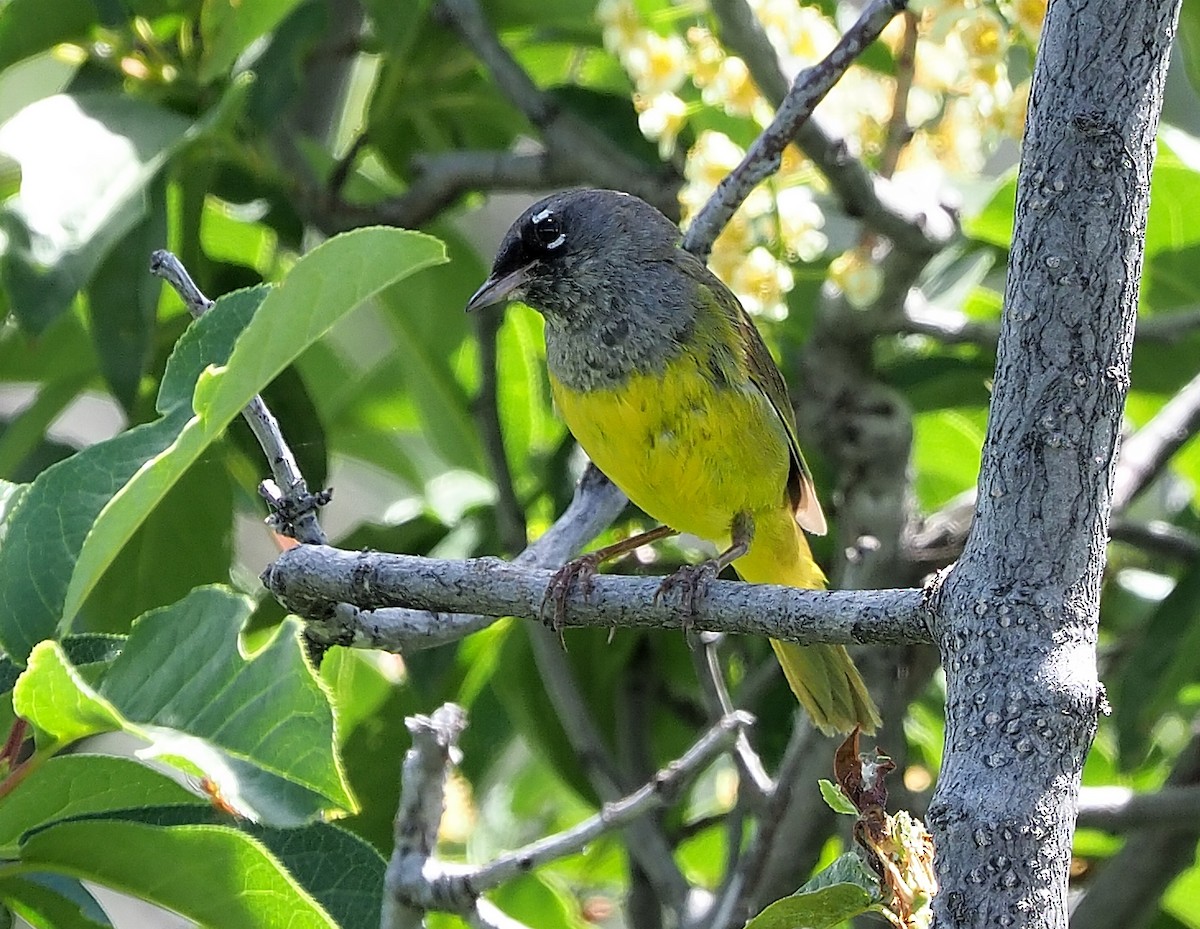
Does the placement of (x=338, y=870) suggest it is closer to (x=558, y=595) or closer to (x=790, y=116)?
(x=558, y=595)

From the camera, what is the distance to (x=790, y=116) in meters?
2.04

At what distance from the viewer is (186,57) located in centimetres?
287

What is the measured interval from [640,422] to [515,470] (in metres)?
0.82

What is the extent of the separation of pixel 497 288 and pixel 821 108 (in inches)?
24.7

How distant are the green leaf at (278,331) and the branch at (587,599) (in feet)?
0.65

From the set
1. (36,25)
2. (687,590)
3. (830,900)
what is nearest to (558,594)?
(687,590)

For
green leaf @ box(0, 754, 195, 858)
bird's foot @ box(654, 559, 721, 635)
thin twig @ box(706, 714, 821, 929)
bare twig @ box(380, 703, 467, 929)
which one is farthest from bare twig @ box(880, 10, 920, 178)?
green leaf @ box(0, 754, 195, 858)

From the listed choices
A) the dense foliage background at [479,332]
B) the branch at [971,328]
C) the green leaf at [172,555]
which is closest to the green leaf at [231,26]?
the dense foliage background at [479,332]

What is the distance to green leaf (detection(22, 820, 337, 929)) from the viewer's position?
1.50m

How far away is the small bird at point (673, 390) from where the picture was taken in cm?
241

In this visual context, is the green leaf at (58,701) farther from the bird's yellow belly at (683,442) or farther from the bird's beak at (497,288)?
the bird's beak at (497,288)

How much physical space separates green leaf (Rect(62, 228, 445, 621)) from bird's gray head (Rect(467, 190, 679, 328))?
1.16 meters

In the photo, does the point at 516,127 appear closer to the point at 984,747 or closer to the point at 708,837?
the point at 708,837

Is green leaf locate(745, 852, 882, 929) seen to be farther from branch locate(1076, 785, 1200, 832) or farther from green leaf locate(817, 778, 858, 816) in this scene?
branch locate(1076, 785, 1200, 832)
